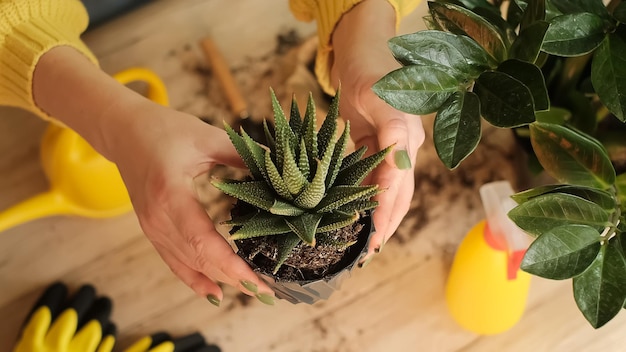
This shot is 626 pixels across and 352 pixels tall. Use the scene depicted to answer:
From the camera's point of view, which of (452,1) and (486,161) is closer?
(452,1)

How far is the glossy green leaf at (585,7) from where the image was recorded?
57 centimetres

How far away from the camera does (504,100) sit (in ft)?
1.62

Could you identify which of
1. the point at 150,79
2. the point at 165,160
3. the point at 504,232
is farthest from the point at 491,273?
the point at 150,79

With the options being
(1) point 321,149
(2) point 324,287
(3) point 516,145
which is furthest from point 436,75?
(3) point 516,145

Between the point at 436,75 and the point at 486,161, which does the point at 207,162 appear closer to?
the point at 436,75

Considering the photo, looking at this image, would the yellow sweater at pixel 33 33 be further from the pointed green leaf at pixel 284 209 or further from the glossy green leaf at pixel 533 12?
the pointed green leaf at pixel 284 209

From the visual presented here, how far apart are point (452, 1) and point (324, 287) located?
33 cm

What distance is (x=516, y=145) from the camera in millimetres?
915

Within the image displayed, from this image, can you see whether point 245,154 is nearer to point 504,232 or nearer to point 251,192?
point 251,192

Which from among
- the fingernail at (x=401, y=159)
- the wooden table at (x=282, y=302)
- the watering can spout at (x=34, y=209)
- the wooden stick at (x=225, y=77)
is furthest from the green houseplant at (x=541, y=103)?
the watering can spout at (x=34, y=209)

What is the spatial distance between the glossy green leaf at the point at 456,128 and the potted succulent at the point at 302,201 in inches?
2.0

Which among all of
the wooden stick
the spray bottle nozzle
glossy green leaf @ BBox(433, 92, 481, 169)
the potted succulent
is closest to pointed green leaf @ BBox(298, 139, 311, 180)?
the potted succulent

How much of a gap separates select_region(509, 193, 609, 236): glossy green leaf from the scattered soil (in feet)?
0.48

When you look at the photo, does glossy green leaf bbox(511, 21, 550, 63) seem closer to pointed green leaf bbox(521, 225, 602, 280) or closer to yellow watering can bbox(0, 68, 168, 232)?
pointed green leaf bbox(521, 225, 602, 280)
